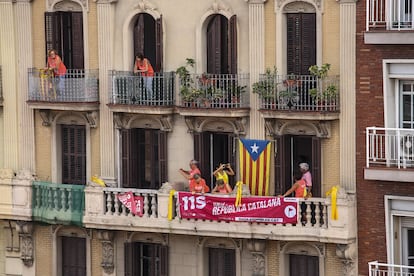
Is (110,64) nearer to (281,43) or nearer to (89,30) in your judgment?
(89,30)

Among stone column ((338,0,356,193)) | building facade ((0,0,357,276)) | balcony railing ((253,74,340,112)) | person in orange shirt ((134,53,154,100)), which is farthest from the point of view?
person in orange shirt ((134,53,154,100))

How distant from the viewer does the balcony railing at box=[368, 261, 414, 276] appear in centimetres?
5735

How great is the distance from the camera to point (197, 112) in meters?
60.0

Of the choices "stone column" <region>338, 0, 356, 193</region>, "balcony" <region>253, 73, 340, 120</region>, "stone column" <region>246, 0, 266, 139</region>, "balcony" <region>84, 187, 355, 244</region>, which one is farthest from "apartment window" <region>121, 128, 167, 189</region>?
"stone column" <region>338, 0, 356, 193</region>

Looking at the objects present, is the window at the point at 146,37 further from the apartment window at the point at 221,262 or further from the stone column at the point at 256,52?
the apartment window at the point at 221,262

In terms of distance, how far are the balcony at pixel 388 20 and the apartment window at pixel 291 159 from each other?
4005 mm

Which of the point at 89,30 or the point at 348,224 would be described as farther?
the point at 89,30

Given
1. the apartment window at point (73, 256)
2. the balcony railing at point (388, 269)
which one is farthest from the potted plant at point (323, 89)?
the apartment window at point (73, 256)

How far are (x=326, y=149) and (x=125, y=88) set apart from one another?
6.61 meters

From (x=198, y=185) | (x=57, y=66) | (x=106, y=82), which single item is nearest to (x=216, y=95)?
(x=198, y=185)

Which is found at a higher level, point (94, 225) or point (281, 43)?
point (281, 43)

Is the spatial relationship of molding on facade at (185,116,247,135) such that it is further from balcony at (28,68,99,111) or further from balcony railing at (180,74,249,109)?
balcony at (28,68,99,111)

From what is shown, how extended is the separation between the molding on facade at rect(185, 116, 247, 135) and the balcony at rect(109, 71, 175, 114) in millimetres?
753

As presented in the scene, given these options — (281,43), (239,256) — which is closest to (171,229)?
(239,256)
